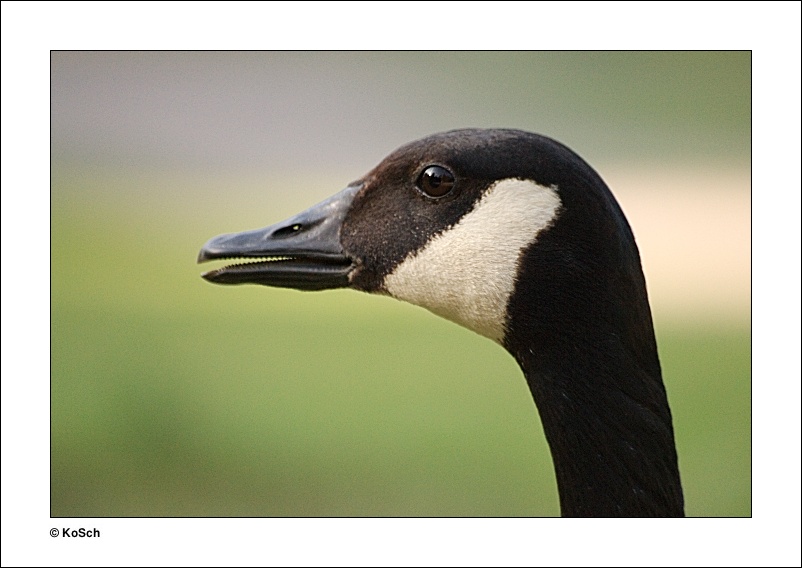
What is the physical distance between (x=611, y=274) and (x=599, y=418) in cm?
36

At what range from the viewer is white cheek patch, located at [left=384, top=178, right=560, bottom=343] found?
216 cm

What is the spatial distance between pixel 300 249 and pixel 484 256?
50 centimetres

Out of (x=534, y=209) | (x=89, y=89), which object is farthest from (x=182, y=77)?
(x=534, y=209)

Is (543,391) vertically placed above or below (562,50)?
below

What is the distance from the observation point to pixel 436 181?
7.30 ft

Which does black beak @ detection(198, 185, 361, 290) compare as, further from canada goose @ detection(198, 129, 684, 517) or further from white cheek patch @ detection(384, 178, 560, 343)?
white cheek patch @ detection(384, 178, 560, 343)

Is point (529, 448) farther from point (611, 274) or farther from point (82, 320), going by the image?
point (82, 320)

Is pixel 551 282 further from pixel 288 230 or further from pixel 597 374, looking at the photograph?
pixel 288 230

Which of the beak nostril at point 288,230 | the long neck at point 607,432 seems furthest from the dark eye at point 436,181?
the long neck at point 607,432

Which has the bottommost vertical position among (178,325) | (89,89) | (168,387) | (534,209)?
(168,387)

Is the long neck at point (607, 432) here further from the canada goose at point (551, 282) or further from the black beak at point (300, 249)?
the black beak at point (300, 249)

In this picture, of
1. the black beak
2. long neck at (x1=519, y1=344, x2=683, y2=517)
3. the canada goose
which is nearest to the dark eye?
the canada goose

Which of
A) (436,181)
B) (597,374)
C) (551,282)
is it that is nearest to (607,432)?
(597,374)

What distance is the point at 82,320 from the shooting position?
3.24 m
